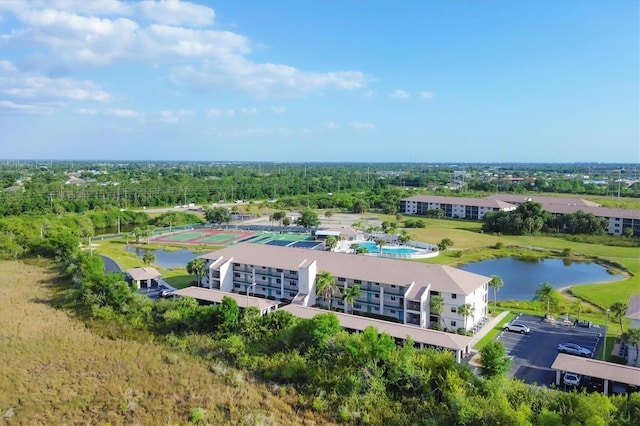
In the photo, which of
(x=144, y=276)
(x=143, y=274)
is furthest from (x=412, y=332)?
(x=143, y=274)

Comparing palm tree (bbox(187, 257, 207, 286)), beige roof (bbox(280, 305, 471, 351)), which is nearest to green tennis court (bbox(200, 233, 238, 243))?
palm tree (bbox(187, 257, 207, 286))

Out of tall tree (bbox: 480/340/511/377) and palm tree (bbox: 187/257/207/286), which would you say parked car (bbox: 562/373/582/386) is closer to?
tall tree (bbox: 480/340/511/377)

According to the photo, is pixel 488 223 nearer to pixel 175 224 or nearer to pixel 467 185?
pixel 175 224

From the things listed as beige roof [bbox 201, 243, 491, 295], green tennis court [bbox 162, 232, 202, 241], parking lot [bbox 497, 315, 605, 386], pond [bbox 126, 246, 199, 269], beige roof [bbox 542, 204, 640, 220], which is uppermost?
beige roof [bbox 542, 204, 640, 220]

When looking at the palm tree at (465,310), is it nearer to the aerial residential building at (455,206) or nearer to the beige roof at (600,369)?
the beige roof at (600,369)

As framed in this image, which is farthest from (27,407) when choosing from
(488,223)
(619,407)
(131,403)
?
(488,223)

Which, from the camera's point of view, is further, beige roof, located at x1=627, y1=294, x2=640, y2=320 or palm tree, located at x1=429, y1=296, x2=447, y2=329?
palm tree, located at x1=429, y1=296, x2=447, y2=329
